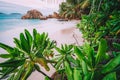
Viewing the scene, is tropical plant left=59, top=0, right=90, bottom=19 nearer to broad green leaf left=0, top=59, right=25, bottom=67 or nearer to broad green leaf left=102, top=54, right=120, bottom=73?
broad green leaf left=0, top=59, right=25, bottom=67

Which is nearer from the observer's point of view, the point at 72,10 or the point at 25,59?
the point at 25,59

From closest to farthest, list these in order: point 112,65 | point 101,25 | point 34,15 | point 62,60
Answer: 1. point 112,65
2. point 62,60
3. point 101,25
4. point 34,15

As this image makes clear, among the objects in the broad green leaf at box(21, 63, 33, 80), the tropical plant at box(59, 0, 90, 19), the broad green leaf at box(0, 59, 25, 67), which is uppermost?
the broad green leaf at box(0, 59, 25, 67)

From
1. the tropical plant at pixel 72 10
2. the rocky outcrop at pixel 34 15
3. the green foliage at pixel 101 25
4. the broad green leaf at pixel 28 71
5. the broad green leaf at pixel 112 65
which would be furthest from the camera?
the tropical plant at pixel 72 10

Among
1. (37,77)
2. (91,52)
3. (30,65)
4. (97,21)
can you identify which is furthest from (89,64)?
(97,21)

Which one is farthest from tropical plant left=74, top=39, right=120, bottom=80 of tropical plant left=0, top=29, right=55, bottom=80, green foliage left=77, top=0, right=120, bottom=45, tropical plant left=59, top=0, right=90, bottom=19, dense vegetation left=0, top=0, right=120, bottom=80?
tropical plant left=59, top=0, right=90, bottom=19

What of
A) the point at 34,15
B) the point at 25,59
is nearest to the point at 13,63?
the point at 25,59

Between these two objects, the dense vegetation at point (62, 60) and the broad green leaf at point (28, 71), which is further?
the broad green leaf at point (28, 71)

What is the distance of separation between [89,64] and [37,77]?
2.00m

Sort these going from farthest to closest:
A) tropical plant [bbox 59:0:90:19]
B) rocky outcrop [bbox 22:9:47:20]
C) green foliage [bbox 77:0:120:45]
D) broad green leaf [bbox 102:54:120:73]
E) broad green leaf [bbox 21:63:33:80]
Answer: tropical plant [bbox 59:0:90:19], rocky outcrop [bbox 22:9:47:20], green foliage [bbox 77:0:120:45], broad green leaf [bbox 21:63:33:80], broad green leaf [bbox 102:54:120:73]

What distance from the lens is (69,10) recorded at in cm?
1595

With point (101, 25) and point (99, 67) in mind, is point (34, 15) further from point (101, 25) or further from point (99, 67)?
point (99, 67)

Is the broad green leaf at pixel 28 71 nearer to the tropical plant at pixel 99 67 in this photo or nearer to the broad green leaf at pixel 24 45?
the broad green leaf at pixel 24 45

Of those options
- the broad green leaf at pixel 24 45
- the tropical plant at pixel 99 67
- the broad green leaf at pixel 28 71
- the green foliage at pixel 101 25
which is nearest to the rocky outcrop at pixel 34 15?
the green foliage at pixel 101 25
